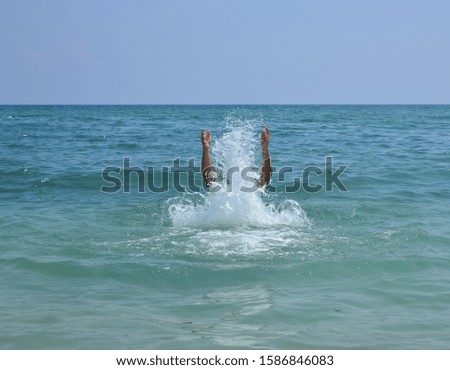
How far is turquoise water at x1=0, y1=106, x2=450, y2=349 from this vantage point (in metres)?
5.75

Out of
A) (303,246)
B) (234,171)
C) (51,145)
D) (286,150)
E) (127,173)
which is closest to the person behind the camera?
(303,246)

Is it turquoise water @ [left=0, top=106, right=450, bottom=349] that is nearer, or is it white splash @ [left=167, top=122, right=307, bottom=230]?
turquoise water @ [left=0, top=106, right=450, bottom=349]

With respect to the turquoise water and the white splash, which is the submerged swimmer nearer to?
the white splash

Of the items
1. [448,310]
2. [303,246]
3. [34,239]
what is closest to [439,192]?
[303,246]

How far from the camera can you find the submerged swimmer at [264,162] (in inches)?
407

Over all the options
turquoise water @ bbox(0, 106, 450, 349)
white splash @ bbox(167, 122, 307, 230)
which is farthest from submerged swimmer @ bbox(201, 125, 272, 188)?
turquoise water @ bbox(0, 106, 450, 349)

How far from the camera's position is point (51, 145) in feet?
84.6

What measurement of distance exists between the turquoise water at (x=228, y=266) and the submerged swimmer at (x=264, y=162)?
1.13 feet

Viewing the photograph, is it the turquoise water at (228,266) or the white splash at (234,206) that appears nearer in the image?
the turquoise water at (228,266)

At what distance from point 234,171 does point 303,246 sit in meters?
2.91

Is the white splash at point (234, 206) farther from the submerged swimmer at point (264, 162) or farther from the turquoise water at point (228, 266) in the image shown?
the submerged swimmer at point (264, 162)

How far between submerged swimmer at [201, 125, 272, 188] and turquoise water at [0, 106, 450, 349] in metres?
0.34

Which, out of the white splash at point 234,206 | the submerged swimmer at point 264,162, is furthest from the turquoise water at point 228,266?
the submerged swimmer at point 264,162

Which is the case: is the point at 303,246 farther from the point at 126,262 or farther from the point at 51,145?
the point at 51,145
